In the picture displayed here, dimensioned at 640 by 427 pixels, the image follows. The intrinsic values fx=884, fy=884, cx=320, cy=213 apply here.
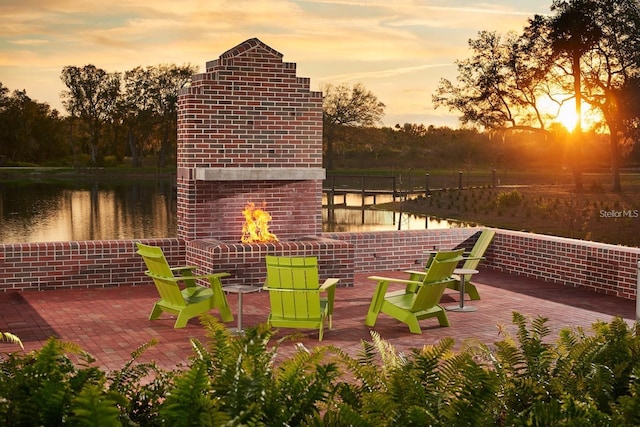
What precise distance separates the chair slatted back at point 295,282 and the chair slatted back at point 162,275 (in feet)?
3.57

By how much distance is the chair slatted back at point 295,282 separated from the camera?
8492 millimetres

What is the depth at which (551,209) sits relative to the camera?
38.6 m

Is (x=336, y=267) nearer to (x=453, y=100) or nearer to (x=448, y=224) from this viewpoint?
(x=448, y=224)

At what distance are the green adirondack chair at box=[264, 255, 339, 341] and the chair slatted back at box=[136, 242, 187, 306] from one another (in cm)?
106

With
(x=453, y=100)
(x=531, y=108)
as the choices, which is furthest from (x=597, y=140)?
(x=453, y=100)

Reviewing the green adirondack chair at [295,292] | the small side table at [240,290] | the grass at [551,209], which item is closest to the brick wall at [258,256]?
the small side table at [240,290]

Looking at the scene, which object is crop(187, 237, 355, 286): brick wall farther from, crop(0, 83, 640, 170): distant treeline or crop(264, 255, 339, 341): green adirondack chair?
crop(0, 83, 640, 170): distant treeline

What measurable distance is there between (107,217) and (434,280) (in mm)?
44308

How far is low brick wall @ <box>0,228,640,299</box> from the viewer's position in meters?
11.6

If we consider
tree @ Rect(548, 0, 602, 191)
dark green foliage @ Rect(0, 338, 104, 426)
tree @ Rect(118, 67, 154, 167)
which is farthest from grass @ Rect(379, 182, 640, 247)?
tree @ Rect(118, 67, 154, 167)

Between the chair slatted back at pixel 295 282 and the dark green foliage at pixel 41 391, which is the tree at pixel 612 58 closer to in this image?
the chair slatted back at pixel 295 282

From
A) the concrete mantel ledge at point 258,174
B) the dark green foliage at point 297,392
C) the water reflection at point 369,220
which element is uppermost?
the concrete mantel ledge at point 258,174

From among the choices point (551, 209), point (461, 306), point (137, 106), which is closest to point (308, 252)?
point (461, 306)

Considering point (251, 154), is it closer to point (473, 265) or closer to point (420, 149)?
point (473, 265)
